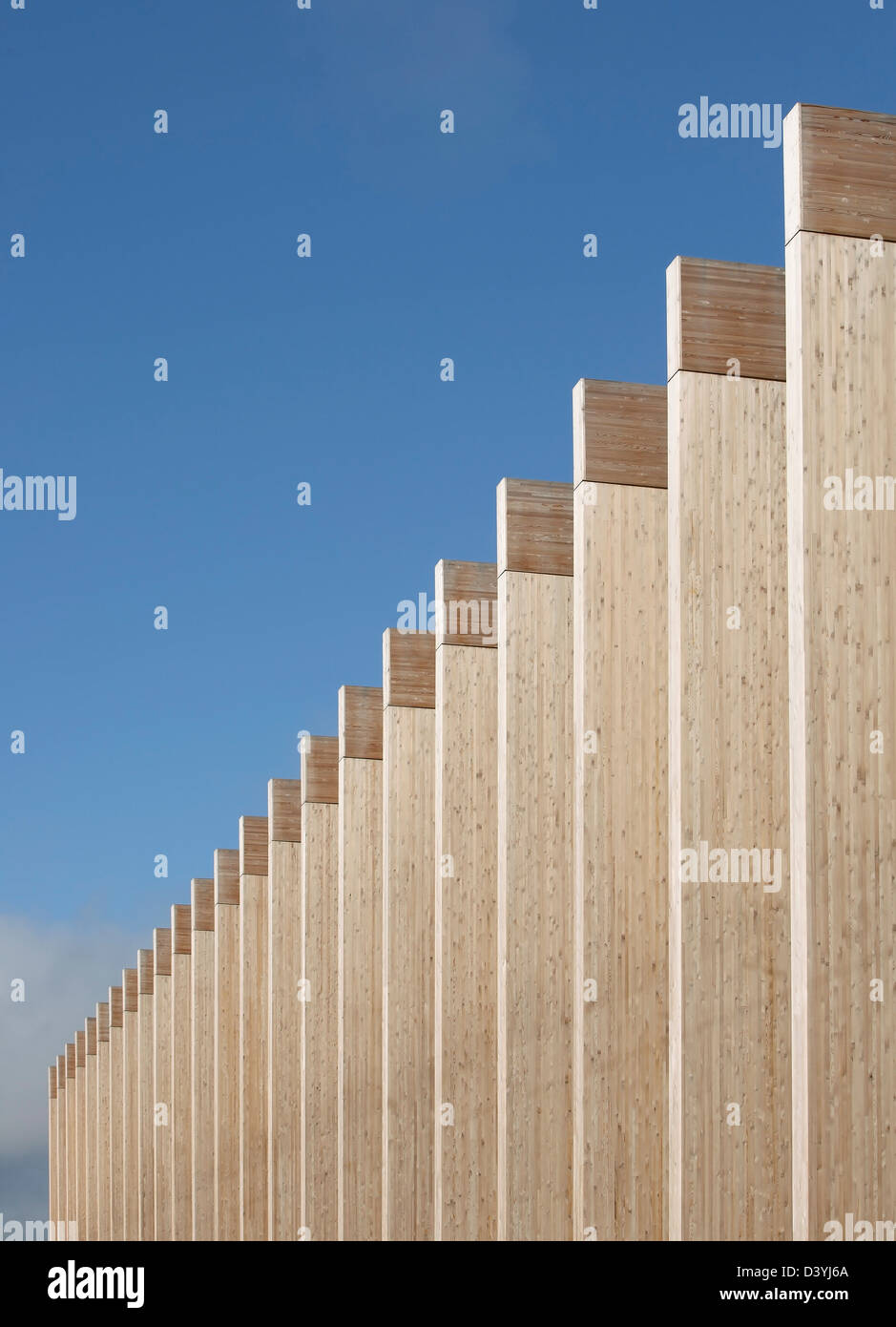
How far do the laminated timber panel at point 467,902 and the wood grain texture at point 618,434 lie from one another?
11.5 feet

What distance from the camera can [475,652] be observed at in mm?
15719

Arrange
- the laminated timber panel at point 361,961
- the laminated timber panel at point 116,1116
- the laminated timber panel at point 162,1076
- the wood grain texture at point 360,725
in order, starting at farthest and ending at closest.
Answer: the laminated timber panel at point 116,1116
the laminated timber panel at point 162,1076
the wood grain texture at point 360,725
the laminated timber panel at point 361,961

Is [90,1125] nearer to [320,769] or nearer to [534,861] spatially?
[320,769]

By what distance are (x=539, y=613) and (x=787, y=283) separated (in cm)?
539

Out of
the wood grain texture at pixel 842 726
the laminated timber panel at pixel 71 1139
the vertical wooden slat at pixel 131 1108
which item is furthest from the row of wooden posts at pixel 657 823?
the laminated timber panel at pixel 71 1139

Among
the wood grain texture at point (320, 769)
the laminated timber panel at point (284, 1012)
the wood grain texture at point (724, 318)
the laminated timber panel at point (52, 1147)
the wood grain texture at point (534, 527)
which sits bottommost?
the laminated timber panel at point (52, 1147)

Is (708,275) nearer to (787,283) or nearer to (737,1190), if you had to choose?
(787,283)

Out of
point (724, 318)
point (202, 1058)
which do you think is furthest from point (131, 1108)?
point (724, 318)

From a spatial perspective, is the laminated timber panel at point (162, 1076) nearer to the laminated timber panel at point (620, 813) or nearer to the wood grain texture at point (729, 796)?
the laminated timber panel at point (620, 813)

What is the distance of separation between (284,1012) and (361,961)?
143 inches

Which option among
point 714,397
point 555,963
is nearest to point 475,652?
point 555,963

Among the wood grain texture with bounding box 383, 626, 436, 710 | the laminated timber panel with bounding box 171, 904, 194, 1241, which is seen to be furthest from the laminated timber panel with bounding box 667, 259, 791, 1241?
the laminated timber panel with bounding box 171, 904, 194, 1241

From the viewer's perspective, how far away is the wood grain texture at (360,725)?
1942 cm

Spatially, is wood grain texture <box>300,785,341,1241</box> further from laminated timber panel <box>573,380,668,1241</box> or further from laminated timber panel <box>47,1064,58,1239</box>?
laminated timber panel <box>47,1064,58,1239</box>
